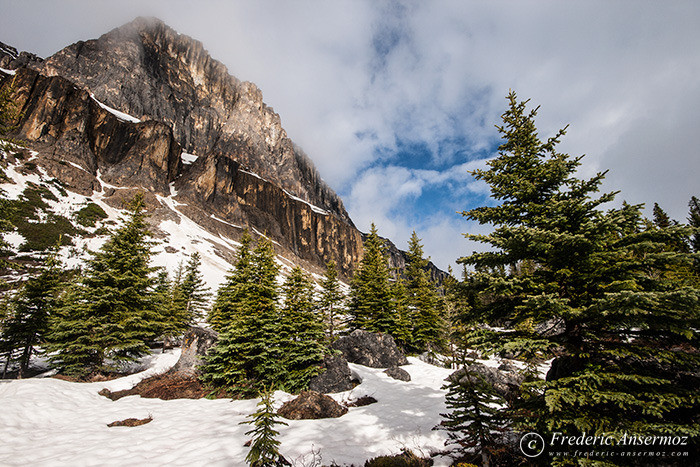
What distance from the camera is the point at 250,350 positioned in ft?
38.3

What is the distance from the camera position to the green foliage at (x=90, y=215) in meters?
58.0

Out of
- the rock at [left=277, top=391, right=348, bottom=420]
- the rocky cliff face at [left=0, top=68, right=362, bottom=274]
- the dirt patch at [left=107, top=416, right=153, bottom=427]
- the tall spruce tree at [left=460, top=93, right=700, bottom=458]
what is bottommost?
the dirt patch at [left=107, top=416, right=153, bottom=427]

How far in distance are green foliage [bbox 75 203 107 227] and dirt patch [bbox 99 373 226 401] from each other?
2571 inches

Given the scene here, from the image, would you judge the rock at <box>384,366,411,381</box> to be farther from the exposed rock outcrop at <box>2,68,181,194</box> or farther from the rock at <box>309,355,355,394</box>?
the exposed rock outcrop at <box>2,68,181,194</box>

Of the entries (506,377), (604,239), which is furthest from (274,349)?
(604,239)

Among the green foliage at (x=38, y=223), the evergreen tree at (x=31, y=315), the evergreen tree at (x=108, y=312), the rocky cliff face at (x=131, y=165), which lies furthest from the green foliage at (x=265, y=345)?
the rocky cliff face at (x=131, y=165)

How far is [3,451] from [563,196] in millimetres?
12966

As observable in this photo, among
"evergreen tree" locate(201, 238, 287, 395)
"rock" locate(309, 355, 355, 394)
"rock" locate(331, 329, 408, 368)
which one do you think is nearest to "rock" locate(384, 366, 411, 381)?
"rock" locate(331, 329, 408, 368)

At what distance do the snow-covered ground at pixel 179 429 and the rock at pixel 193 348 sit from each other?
279 centimetres

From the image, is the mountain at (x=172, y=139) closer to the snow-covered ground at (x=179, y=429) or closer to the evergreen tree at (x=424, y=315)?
the evergreen tree at (x=424, y=315)

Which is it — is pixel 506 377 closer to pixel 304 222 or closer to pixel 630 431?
pixel 630 431

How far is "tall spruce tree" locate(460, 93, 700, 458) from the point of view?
13.0ft

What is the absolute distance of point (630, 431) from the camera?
385cm

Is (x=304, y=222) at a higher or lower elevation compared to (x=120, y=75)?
lower
